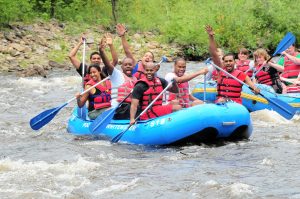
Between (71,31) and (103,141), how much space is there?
16.9 meters

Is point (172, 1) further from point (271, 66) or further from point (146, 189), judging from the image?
point (146, 189)

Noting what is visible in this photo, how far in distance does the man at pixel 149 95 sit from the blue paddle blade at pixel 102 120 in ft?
1.26

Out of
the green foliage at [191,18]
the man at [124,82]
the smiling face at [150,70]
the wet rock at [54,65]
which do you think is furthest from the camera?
the green foliage at [191,18]

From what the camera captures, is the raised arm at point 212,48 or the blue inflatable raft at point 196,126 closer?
the blue inflatable raft at point 196,126

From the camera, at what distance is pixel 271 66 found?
11078mm

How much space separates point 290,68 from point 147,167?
5.21m

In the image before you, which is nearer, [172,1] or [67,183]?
[67,183]

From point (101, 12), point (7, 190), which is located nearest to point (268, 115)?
point (7, 190)

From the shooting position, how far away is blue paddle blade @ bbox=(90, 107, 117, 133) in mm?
7816

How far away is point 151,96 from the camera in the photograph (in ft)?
25.2

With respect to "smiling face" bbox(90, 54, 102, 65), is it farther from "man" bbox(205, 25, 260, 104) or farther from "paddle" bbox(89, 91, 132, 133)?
"man" bbox(205, 25, 260, 104)

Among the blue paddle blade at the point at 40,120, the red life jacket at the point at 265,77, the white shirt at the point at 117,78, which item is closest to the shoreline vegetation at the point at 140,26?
the red life jacket at the point at 265,77

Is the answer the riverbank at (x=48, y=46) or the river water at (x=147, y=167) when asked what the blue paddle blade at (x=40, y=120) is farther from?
the riverbank at (x=48, y=46)

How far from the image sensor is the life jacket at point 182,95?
7.92 m
